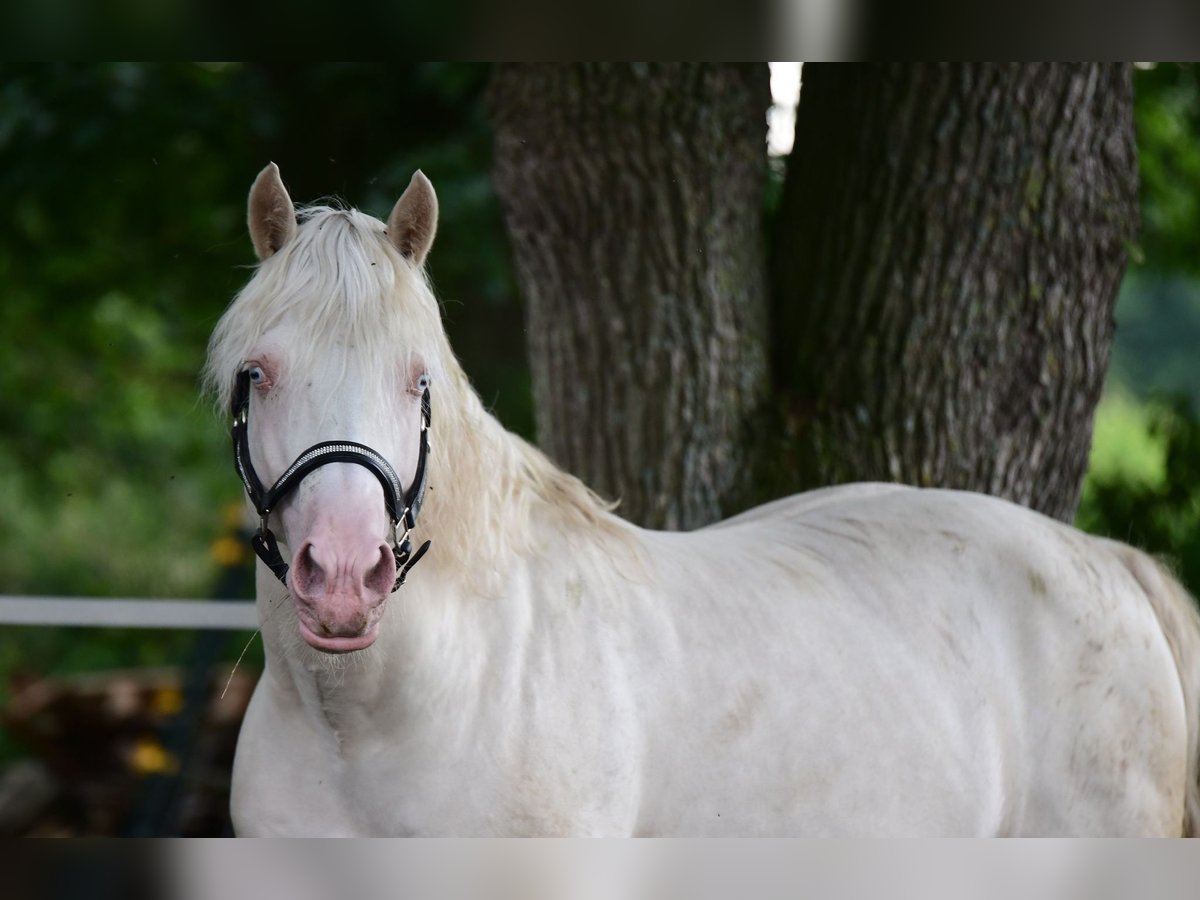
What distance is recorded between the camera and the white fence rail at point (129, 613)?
146 inches

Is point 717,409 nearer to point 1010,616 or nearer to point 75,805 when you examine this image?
point 1010,616

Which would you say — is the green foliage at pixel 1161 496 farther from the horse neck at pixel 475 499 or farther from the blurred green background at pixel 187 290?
the horse neck at pixel 475 499

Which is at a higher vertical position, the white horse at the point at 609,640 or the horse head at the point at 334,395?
the horse head at the point at 334,395

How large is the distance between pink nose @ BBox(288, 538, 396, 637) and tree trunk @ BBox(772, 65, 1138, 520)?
6.20 ft

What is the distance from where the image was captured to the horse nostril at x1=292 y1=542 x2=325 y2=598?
184 centimetres

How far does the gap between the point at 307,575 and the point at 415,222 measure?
71cm

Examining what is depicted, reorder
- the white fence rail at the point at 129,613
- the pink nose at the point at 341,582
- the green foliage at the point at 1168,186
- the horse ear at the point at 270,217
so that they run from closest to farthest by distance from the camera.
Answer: the pink nose at the point at 341,582, the horse ear at the point at 270,217, the white fence rail at the point at 129,613, the green foliage at the point at 1168,186

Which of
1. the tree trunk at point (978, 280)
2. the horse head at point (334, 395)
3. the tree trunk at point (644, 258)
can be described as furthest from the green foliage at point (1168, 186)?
the horse head at point (334, 395)

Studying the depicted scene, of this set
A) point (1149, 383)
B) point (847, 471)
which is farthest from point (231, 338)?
point (1149, 383)

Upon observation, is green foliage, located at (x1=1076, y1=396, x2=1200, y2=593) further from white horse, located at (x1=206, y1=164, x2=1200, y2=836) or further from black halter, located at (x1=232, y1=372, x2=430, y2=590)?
black halter, located at (x1=232, y1=372, x2=430, y2=590)

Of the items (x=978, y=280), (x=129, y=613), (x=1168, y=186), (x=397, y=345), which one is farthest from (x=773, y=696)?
(x=1168, y=186)

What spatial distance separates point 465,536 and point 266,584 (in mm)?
376

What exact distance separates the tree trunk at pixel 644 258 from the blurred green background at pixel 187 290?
0.63m

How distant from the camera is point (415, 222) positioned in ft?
7.14
